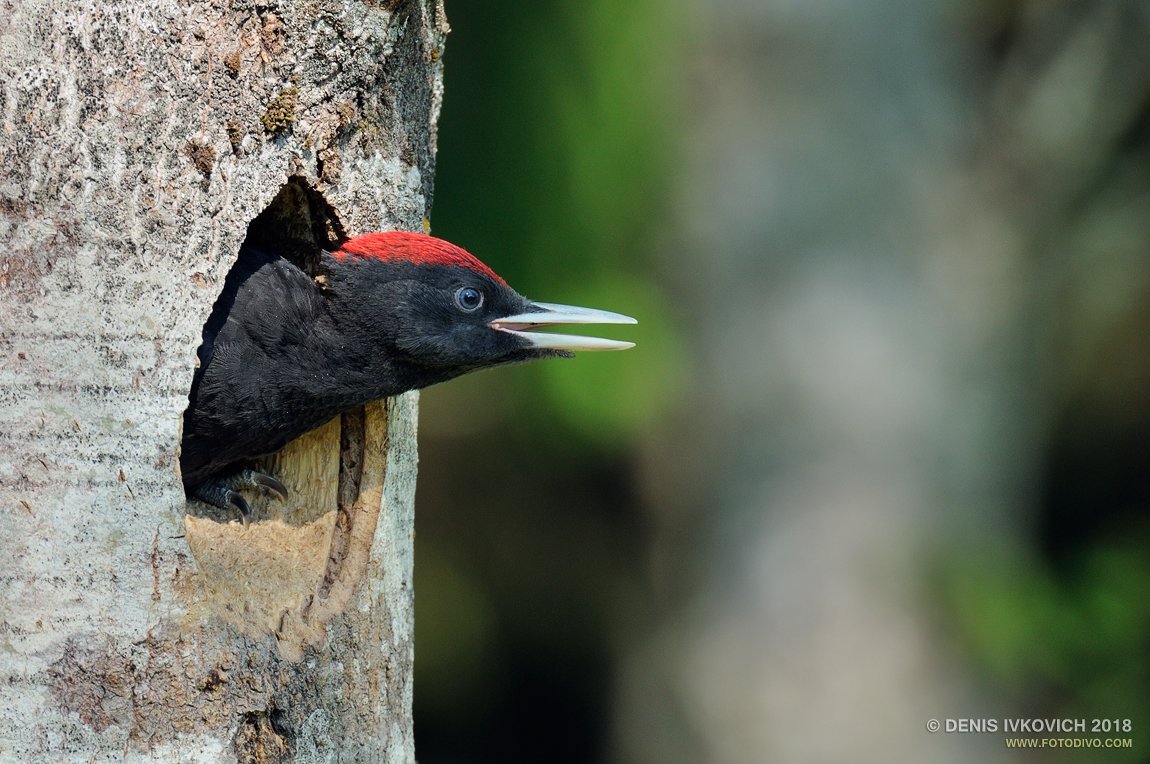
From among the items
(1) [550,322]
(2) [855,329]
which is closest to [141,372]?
(1) [550,322]

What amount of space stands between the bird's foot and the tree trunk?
0.92ft

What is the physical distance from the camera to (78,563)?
2.26 meters

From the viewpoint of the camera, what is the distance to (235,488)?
3.12 meters

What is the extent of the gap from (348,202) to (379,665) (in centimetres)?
107

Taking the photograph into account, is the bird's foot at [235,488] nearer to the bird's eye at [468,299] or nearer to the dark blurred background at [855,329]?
the bird's eye at [468,299]

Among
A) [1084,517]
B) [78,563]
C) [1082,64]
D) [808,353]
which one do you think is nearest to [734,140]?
[808,353]


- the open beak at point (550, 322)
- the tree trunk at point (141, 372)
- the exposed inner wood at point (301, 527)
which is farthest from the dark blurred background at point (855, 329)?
the tree trunk at point (141, 372)

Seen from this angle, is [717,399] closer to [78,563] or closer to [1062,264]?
[1062,264]

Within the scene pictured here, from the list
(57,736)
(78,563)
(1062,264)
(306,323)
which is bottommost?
(57,736)

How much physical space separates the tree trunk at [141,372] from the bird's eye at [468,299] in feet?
1.71

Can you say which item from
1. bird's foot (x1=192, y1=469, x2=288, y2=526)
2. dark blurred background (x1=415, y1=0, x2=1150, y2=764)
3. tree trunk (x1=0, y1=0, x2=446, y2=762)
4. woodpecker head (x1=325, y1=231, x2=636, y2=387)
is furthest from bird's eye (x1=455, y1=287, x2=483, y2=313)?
dark blurred background (x1=415, y1=0, x2=1150, y2=764)

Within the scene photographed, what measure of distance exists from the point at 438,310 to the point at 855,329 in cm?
388

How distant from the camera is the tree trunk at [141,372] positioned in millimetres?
2246

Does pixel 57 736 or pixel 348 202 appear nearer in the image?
pixel 57 736
